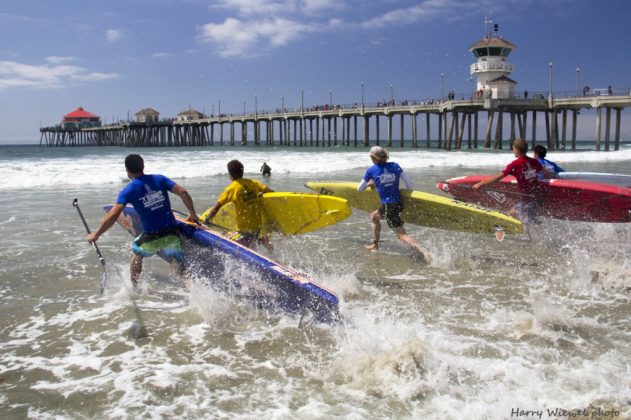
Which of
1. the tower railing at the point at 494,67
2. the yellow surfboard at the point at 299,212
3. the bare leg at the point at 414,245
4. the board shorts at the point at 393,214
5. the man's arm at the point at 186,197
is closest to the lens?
the man's arm at the point at 186,197

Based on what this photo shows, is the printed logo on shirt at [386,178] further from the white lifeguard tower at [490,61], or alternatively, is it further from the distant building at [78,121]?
the distant building at [78,121]

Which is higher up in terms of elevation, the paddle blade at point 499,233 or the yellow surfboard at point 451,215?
the yellow surfboard at point 451,215

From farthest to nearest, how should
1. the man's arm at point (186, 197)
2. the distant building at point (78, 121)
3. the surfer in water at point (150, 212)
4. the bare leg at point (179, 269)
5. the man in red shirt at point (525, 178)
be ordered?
the distant building at point (78, 121) < the man in red shirt at point (525, 178) < the bare leg at point (179, 269) < the man's arm at point (186, 197) < the surfer in water at point (150, 212)

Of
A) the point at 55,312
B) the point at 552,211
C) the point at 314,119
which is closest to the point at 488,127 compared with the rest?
the point at 314,119

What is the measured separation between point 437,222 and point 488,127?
34856mm

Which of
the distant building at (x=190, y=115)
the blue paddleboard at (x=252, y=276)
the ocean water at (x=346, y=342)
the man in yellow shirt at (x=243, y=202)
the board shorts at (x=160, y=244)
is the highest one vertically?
the distant building at (x=190, y=115)

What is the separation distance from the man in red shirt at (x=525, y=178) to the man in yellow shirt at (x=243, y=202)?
318 cm

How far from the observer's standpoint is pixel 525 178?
23.9 ft

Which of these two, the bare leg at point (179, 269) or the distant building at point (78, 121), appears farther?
the distant building at point (78, 121)

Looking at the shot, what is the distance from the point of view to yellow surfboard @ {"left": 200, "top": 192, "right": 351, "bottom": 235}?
6.41m

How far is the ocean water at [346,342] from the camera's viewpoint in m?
3.20

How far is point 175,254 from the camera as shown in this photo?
491cm

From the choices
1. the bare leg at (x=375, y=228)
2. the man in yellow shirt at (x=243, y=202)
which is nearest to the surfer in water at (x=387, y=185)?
the bare leg at (x=375, y=228)

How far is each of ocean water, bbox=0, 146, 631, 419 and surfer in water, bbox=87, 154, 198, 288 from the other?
0.52 metres
